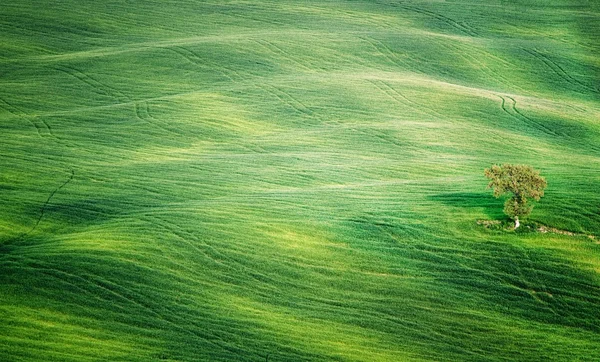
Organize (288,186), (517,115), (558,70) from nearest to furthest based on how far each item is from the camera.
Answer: (288,186) → (517,115) → (558,70)

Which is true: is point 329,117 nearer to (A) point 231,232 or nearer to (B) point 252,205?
(B) point 252,205

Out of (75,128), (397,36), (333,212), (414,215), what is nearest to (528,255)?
(414,215)

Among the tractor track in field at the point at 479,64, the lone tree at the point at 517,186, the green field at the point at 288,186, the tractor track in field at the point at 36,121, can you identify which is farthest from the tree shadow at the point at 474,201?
the tractor track in field at the point at 479,64

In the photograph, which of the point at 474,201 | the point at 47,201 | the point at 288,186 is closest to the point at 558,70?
the point at 474,201

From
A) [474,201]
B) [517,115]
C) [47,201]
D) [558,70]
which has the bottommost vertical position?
[47,201]

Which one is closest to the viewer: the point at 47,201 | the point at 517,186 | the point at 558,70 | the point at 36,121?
the point at 517,186

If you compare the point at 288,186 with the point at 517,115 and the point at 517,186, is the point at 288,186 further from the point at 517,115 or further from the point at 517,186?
the point at 517,115
